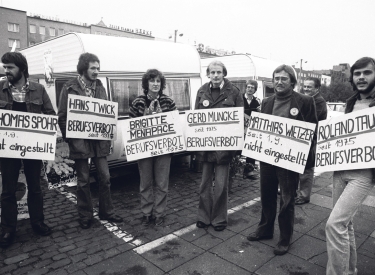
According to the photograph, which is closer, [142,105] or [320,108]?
[142,105]

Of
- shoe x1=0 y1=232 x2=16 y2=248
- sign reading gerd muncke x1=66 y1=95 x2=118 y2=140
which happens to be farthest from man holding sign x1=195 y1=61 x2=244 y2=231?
shoe x1=0 y1=232 x2=16 y2=248

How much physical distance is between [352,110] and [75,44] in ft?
15.3

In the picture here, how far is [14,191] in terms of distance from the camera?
373 centimetres

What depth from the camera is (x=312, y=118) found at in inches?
131

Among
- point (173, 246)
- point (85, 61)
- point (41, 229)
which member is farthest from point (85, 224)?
point (85, 61)

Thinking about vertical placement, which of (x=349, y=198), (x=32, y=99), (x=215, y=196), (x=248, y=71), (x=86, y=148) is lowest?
(x=215, y=196)

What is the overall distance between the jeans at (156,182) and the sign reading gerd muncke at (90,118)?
705 mm

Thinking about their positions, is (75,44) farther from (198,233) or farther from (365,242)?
(365,242)

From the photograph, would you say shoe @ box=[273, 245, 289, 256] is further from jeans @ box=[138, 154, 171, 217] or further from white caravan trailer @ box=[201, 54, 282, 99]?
white caravan trailer @ box=[201, 54, 282, 99]

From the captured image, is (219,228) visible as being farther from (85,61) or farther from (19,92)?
(19,92)

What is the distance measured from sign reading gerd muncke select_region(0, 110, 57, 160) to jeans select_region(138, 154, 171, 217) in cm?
126

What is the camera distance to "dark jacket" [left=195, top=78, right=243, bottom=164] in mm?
4012

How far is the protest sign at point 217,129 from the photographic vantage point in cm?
404

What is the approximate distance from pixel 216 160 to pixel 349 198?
70.9 inches
